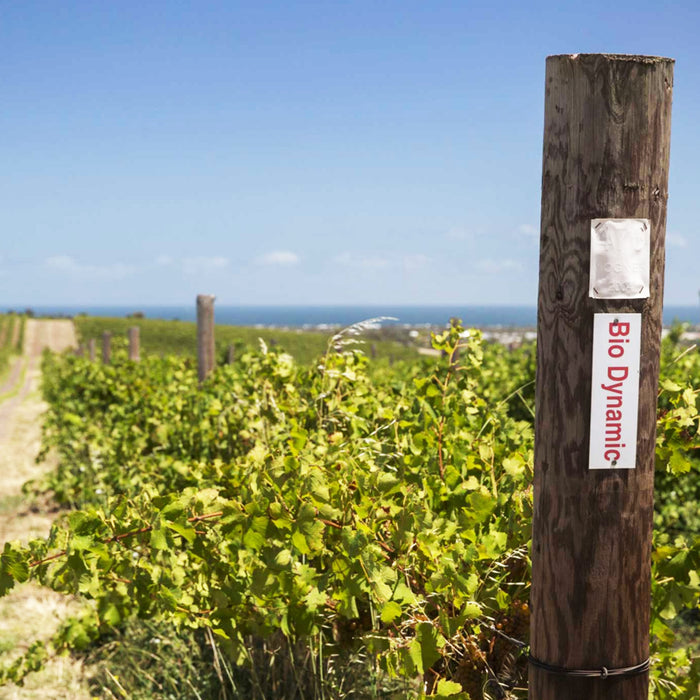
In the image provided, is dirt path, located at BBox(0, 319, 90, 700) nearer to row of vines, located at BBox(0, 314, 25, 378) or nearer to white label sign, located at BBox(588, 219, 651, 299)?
white label sign, located at BBox(588, 219, 651, 299)

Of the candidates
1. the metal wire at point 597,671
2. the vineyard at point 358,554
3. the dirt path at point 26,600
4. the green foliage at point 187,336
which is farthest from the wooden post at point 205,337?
the green foliage at point 187,336

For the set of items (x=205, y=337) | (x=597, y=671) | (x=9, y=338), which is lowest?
(x=9, y=338)

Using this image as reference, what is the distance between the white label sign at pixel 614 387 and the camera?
1669 millimetres

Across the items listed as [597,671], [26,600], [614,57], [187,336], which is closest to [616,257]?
[614,57]

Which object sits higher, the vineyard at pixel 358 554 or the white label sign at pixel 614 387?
the white label sign at pixel 614 387

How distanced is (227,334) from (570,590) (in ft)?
160

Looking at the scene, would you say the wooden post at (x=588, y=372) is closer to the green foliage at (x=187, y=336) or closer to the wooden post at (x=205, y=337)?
the wooden post at (x=205, y=337)

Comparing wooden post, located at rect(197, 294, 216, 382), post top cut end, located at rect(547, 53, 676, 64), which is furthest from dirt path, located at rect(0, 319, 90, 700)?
post top cut end, located at rect(547, 53, 676, 64)

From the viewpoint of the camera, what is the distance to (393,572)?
1984mm

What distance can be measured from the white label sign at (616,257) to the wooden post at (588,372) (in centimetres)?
2

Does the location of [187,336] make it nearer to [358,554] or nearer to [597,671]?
[358,554]

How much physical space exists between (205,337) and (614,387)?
6121 millimetres

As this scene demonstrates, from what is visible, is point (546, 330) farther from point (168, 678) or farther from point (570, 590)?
point (168, 678)

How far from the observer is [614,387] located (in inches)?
66.2
